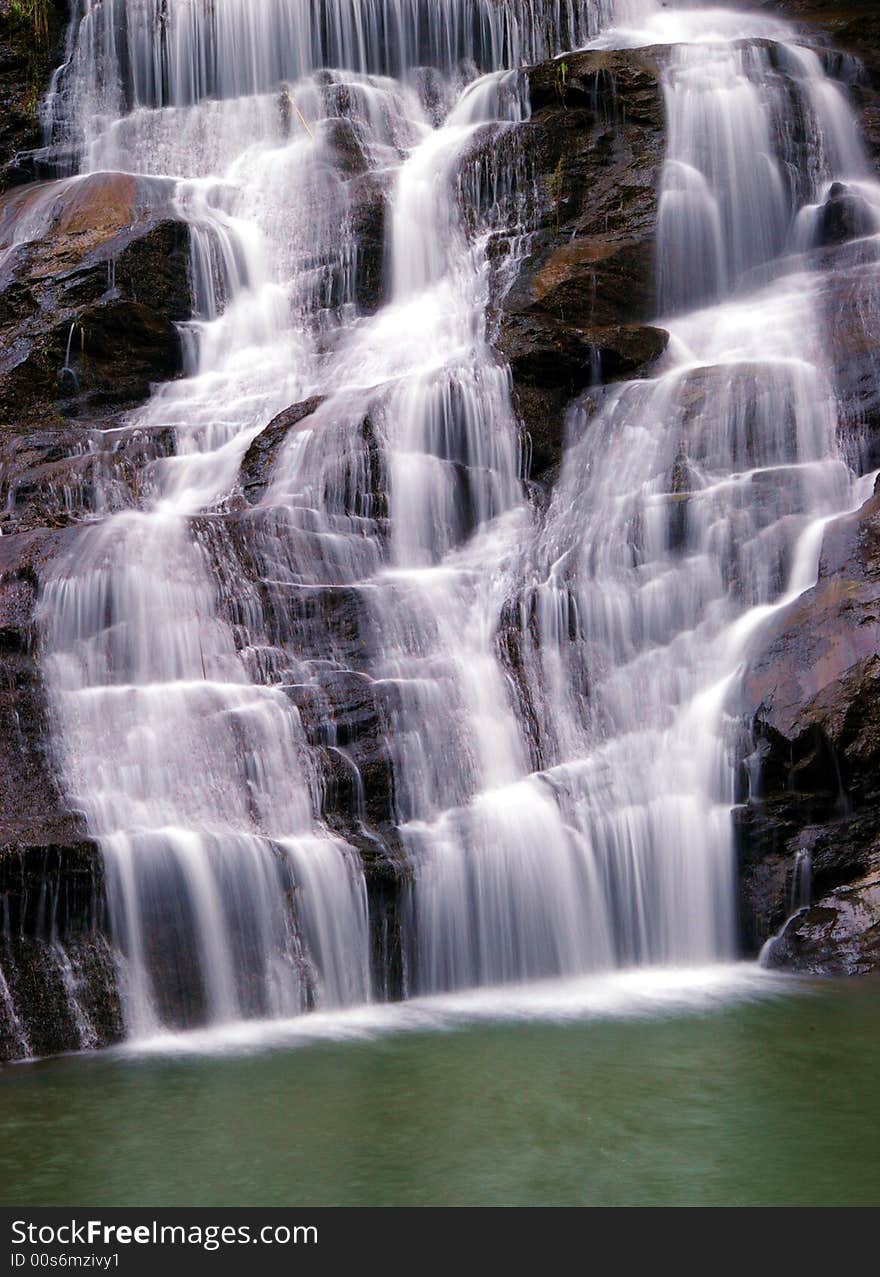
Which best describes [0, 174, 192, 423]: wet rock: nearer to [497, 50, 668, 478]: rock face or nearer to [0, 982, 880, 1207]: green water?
[497, 50, 668, 478]: rock face

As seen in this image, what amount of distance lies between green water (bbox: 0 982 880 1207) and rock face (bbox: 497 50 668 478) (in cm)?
650

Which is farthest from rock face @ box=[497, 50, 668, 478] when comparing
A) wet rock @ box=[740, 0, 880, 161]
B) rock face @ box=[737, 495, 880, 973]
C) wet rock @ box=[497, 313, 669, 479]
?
rock face @ box=[737, 495, 880, 973]

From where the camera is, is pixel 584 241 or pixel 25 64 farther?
pixel 25 64

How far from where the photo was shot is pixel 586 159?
1580 cm

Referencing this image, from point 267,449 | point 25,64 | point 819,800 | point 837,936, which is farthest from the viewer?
point 25,64

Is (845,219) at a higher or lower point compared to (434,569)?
higher

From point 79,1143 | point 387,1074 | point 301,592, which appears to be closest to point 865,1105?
point 387,1074

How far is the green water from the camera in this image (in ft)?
17.9

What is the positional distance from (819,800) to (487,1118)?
142 inches

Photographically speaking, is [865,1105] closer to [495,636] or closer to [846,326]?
[495,636]

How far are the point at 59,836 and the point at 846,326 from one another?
8521 millimetres

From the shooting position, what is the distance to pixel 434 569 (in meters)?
11.5

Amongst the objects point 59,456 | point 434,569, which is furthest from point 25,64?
point 434,569

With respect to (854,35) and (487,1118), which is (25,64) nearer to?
(854,35)
